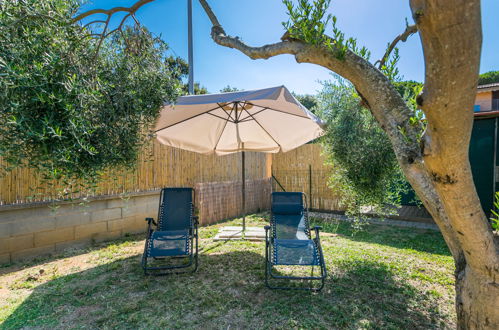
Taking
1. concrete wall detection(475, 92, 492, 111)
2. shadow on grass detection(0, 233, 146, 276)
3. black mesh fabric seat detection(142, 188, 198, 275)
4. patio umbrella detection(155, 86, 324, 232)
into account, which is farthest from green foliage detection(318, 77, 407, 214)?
concrete wall detection(475, 92, 492, 111)

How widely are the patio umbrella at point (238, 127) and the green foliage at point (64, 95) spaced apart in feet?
4.95

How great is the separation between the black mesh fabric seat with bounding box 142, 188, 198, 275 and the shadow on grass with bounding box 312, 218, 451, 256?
3.51 metres

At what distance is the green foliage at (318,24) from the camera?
189 cm

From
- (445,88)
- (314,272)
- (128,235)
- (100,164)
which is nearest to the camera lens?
(445,88)

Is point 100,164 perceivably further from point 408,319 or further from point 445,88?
point 408,319

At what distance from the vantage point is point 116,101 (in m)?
→ 2.42

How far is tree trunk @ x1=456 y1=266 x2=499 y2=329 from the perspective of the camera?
178 centimetres

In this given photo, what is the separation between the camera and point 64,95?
1.98 m

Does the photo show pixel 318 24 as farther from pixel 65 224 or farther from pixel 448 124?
pixel 65 224

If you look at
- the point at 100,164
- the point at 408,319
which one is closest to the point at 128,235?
the point at 100,164

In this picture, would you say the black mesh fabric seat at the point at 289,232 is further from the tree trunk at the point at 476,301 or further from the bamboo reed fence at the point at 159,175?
the bamboo reed fence at the point at 159,175

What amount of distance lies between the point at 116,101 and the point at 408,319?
3638 mm

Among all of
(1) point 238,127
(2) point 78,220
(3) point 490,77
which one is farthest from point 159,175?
(3) point 490,77

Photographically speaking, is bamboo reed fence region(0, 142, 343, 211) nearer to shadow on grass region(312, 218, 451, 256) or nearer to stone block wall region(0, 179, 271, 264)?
stone block wall region(0, 179, 271, 264)
